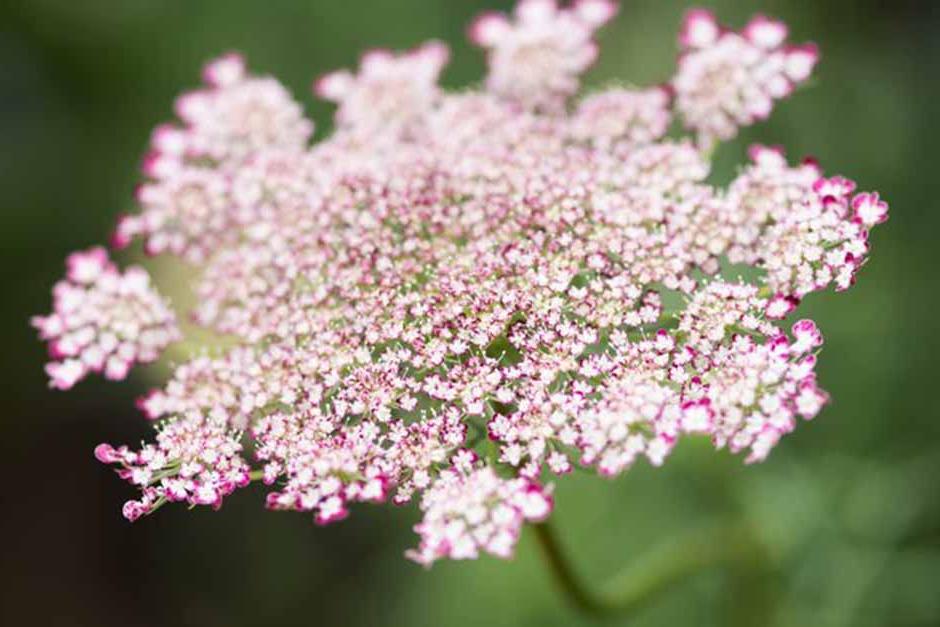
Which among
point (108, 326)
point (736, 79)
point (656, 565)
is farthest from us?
point (656, 565)

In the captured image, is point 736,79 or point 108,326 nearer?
point 108,326

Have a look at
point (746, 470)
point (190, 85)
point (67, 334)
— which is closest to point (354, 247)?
point (67, 334)

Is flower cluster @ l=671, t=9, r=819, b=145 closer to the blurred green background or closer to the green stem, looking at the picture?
the green stem

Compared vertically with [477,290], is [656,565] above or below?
below

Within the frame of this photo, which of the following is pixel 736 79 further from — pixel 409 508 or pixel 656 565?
pixel 409 508

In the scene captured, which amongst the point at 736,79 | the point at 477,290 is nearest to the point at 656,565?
the point at 477,290

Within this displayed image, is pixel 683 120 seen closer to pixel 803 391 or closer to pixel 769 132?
pixel 803 391

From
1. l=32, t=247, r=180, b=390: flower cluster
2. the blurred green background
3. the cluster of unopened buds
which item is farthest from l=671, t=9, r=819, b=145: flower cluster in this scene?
l=32, t=247, r=180, b=390: flower cluster
